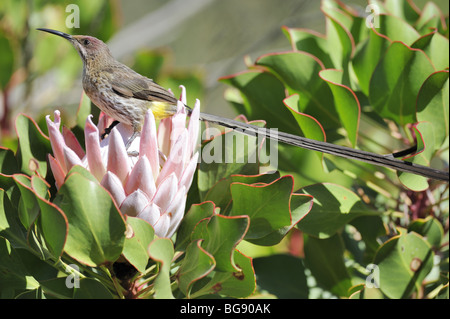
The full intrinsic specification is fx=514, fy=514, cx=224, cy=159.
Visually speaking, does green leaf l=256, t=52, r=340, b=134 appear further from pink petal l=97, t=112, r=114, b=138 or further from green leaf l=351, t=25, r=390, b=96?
pink petal l=97, t=112, r=114, b=138

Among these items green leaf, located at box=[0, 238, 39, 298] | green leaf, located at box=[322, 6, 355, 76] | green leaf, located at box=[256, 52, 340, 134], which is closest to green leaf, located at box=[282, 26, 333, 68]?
green leaf, located at box=[322, 6, 355, 76]

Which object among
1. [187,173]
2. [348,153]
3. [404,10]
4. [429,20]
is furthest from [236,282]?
[404,10]

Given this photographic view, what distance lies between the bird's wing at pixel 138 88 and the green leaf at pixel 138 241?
0.35m

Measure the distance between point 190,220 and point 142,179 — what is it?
113mm

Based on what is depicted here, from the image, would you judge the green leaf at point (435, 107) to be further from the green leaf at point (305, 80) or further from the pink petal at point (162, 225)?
the pink petal at point (162, 225)

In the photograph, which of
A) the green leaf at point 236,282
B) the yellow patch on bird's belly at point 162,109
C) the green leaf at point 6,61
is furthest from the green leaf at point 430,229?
the green leaf at point 6,61

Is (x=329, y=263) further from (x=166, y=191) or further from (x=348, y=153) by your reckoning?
(x=166, y=191)

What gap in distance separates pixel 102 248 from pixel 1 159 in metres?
0.31

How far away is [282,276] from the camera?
105 centimetres

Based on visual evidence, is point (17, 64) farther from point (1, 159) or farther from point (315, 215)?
point (315, 215)

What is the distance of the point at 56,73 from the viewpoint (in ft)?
5.42

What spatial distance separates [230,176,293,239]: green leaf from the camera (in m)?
0.76

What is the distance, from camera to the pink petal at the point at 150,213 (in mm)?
758
